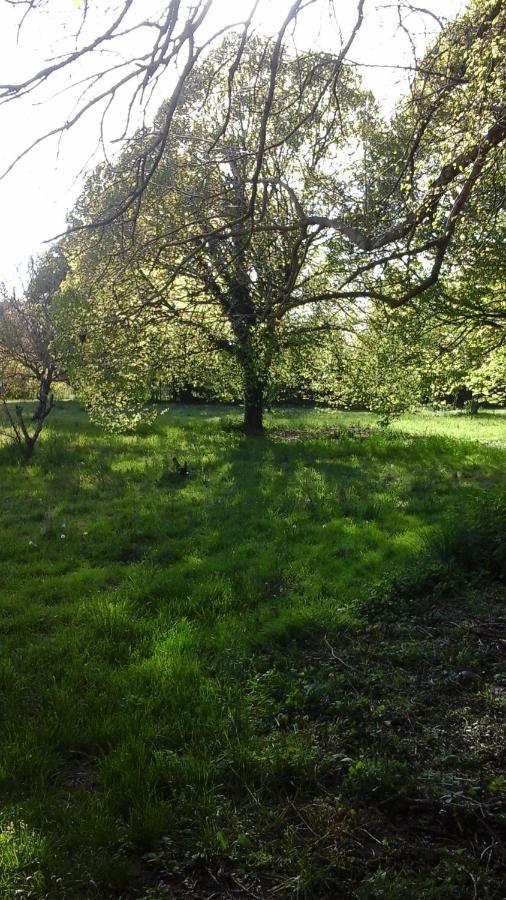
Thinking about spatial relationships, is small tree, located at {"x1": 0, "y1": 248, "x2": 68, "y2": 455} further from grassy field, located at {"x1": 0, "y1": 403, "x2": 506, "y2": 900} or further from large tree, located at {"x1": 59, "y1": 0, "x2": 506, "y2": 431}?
grassy field, located at {"x1": 0, "y1": 403, "x2": 506, "y2": 900}

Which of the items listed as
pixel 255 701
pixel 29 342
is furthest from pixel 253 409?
pixel 255 701

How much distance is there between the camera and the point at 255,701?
4.65 m

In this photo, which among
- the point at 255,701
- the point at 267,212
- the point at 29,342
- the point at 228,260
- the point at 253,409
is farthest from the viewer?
the point at 29,342

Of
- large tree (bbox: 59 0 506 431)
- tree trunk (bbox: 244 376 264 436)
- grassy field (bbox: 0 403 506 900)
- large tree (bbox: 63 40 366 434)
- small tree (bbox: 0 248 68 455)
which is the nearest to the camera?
grassy field (bbox: 0 403 506 900)

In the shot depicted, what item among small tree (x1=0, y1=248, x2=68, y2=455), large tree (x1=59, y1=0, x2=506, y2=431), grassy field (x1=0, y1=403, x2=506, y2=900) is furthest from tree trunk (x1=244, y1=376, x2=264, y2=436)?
grassy field (x1=0, y1=403, x2=506, y2=900)

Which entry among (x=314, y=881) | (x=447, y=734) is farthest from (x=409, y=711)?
(x=314, y=881)

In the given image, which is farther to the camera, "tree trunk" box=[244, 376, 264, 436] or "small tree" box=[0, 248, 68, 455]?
"tree trunk" box=[244, 376, 264, 436]

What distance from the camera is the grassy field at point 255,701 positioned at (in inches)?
123

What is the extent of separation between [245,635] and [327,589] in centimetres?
144

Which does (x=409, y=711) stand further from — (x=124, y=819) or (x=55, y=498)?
(x=55, y=498)

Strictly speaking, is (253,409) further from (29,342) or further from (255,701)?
(255,701)

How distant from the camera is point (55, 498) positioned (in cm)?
1111

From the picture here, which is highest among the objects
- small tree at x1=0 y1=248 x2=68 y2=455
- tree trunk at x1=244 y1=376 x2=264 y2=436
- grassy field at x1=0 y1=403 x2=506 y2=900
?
small tree at x1=0 y1=248 x2=68 y2=455

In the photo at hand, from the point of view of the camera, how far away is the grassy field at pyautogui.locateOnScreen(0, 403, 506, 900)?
3119mm
